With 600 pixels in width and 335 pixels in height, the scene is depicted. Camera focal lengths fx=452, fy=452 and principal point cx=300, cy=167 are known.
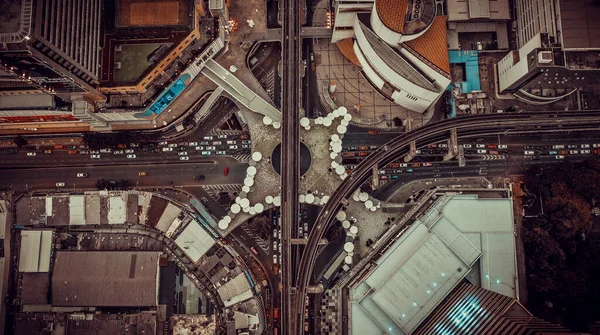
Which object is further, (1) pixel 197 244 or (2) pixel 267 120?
(2) pixel 267 120

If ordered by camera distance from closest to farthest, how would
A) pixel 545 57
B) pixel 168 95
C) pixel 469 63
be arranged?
pixel 545 57
pixel 168 95
pixel 469 63

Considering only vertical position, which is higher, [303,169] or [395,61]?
[395,61]

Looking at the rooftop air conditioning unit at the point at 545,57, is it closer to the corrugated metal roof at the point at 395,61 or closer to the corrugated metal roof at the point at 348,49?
the corrugated metal roof at the point at 395,61

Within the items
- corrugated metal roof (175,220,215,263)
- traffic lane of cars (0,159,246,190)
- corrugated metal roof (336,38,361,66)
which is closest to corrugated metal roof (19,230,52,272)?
traffic lane of cars (0,159,246,190)

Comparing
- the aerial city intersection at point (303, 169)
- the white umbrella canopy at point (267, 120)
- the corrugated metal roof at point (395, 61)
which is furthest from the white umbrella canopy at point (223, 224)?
the corrugated metal roof at point (395, 61)

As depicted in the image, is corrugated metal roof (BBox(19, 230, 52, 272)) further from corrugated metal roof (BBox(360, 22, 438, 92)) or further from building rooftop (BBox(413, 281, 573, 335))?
corrugated metal roof (BBox(360, 22, 438, 92))

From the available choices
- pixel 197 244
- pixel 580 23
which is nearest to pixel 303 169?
pixel 197 244

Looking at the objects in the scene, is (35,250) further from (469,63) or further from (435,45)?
(469,63)

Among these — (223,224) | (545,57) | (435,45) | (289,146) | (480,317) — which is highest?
(435,45)
